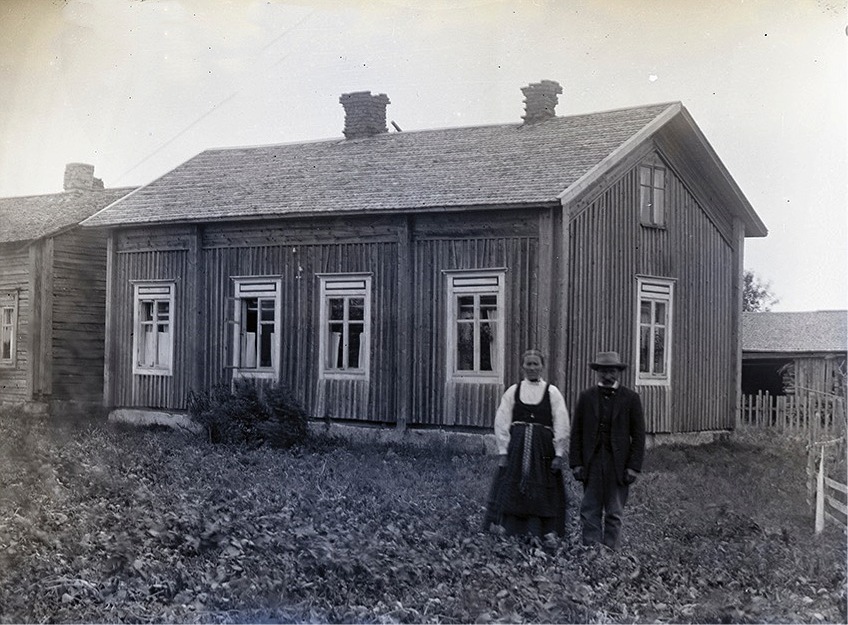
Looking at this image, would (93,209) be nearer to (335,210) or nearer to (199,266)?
(199,266)

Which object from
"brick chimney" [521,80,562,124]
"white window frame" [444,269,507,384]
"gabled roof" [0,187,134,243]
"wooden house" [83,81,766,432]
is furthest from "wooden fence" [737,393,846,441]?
"gabled roof" [0,187,134,243]

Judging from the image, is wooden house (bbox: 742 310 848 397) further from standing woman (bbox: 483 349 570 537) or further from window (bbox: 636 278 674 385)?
standing woman (bbox: 483 349 570 537)

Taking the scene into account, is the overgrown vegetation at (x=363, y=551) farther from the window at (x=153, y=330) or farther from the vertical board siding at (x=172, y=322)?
the window at (x=153, y=330)

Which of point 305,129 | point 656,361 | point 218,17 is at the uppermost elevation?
point 218,17

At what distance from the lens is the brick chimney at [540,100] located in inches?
400

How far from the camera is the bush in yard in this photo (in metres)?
13.4

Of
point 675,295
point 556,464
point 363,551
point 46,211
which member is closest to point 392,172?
point 675,295

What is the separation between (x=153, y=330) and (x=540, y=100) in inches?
310

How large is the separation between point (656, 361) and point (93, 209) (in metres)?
10.7

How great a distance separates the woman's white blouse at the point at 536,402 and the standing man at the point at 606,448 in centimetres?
11

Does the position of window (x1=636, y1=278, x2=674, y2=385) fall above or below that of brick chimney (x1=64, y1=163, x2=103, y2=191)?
below

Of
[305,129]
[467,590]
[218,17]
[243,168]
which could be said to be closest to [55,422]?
Answer: [243,168]

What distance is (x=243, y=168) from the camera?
52.7 feet

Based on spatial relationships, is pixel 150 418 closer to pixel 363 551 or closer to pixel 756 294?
pixel 363 551
